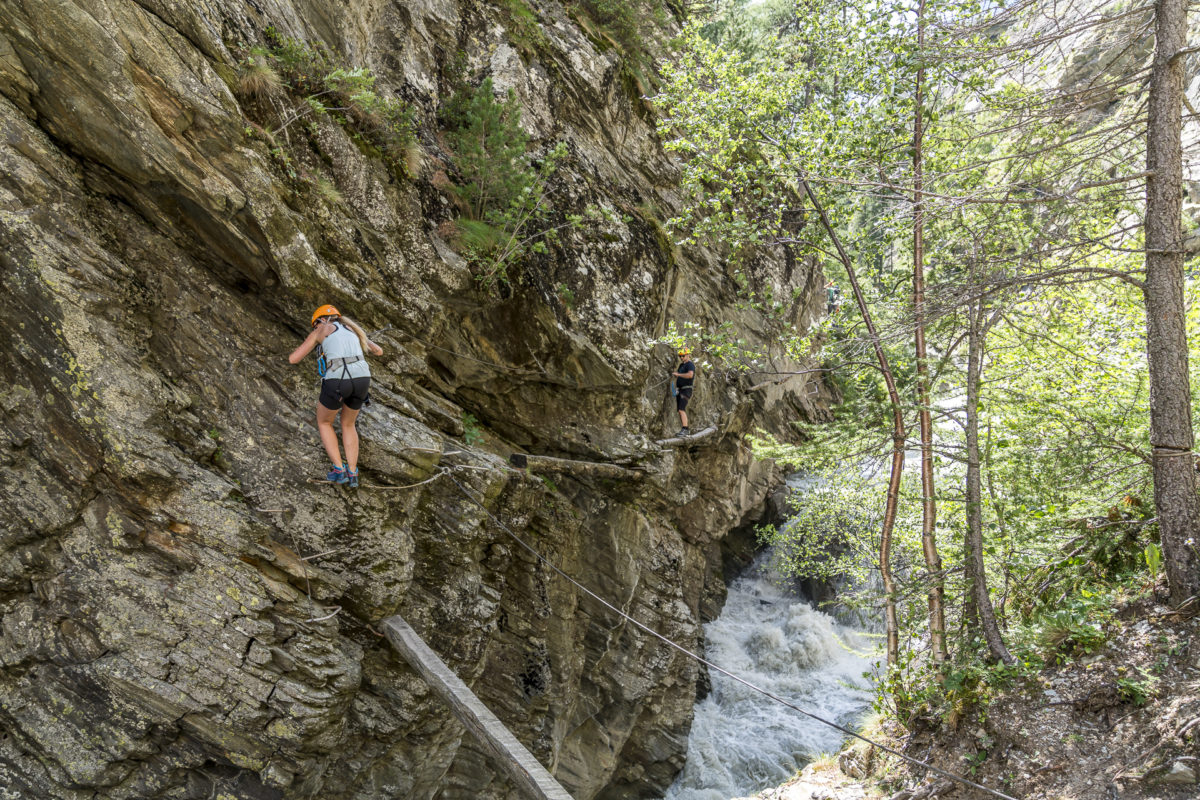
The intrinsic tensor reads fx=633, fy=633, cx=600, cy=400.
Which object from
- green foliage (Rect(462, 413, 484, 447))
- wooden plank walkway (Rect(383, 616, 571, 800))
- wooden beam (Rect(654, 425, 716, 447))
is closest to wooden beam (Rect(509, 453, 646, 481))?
green foliage (Rect(462, 413, 484, 447))

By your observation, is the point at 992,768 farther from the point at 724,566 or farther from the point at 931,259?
the point at 724,566

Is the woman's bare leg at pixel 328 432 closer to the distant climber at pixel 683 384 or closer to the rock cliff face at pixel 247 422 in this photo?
the rock cliff face at pixel 247 422

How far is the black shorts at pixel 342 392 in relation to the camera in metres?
6.28

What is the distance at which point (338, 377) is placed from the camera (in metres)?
6.26

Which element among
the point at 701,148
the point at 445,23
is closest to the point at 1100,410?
the point at 701,148

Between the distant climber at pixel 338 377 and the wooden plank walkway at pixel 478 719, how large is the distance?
6.08ft

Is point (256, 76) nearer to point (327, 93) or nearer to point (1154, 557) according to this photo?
A: point (327, 93)

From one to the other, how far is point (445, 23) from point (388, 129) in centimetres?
325

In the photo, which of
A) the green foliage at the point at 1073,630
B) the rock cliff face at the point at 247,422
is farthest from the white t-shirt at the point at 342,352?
the green foliage at the point at 1073,630

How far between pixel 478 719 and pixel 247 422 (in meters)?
3.76

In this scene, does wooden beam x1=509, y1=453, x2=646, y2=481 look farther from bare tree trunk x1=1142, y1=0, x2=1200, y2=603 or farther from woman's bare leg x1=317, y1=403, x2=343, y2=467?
bare tree trunk x1=1142, y1=0, x2=1200, y2=603

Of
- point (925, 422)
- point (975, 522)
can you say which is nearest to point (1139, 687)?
point (975, 522)

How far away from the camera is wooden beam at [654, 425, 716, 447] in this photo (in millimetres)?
12641

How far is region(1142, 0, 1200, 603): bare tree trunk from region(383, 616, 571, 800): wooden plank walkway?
6.42 meters
